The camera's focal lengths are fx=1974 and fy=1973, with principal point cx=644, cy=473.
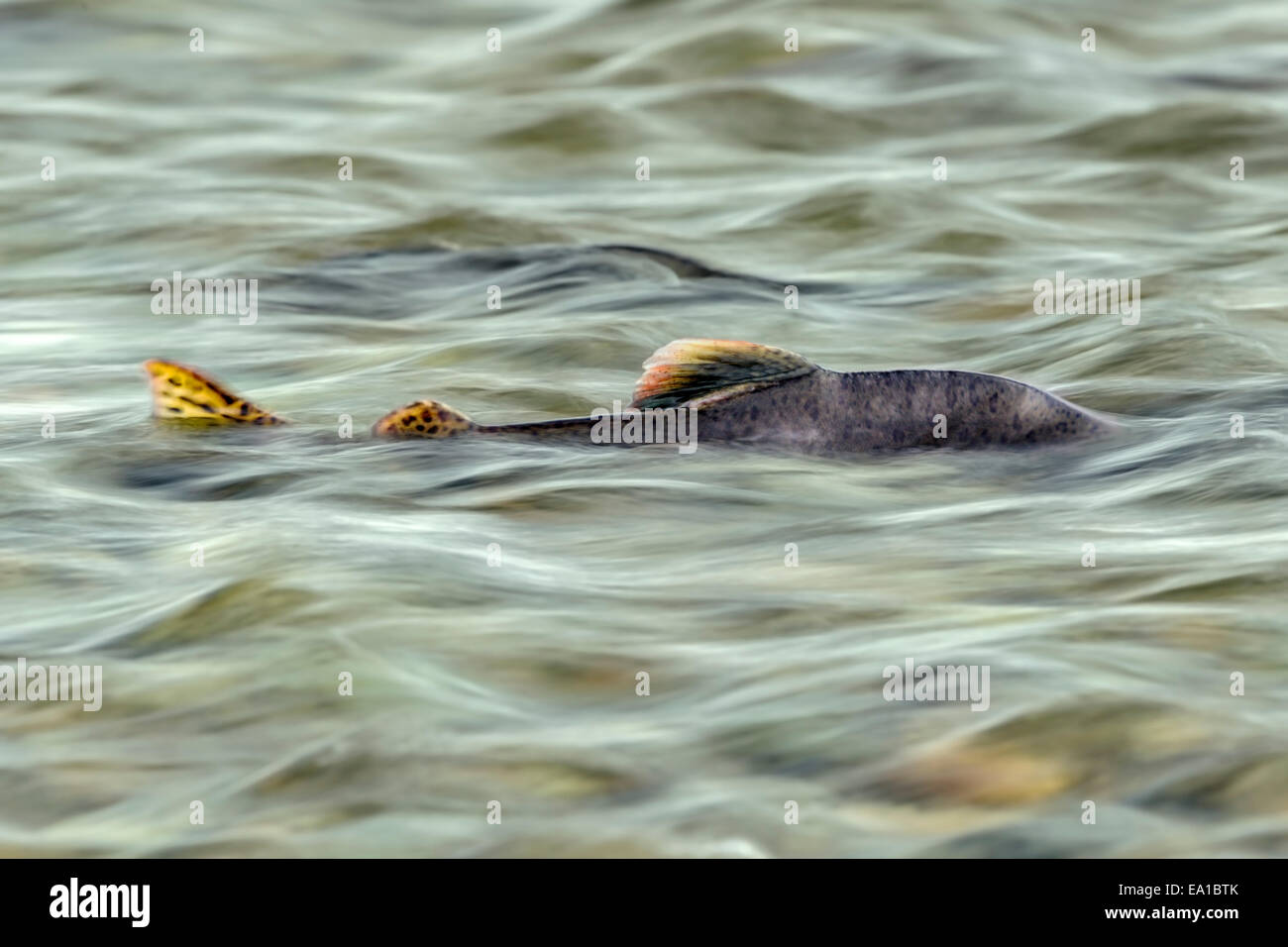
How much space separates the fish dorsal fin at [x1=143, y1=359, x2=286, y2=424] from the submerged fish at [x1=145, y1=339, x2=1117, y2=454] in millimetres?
669

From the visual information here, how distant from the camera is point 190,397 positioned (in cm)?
743

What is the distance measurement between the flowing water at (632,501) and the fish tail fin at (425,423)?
4.7 inches

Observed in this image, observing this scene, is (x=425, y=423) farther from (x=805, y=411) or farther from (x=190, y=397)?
(x=805, y=411)

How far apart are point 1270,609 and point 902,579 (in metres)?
0.98

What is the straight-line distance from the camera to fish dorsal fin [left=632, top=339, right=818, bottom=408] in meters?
6.84

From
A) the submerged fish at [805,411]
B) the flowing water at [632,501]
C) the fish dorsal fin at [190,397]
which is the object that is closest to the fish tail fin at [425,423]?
the submerged fish at [805,411]

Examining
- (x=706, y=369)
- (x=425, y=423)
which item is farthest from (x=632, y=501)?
(x=425, y=423)

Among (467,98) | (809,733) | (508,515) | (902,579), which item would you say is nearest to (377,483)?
(508,515)

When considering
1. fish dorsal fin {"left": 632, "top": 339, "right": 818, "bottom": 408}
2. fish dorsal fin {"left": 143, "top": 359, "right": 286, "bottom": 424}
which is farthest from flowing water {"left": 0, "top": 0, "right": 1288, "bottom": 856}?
fish dorsal fin {"left": 632, "top": 339, "right": 818, "bottom": 408}

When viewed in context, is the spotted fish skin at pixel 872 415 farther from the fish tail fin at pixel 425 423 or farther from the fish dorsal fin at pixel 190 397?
the fish dorsal fin at pixel 190 397

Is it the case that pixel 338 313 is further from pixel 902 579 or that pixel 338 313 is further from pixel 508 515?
pixel 902 579

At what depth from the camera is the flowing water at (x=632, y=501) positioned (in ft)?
13.3

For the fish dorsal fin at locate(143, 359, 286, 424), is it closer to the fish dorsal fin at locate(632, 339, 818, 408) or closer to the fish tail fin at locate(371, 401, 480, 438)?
the fish tail fin at locate(371, 401, 480, 438)

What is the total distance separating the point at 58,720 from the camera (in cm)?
448
